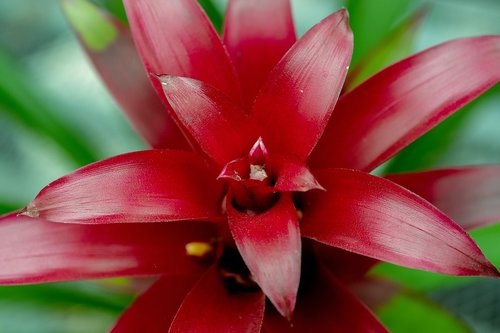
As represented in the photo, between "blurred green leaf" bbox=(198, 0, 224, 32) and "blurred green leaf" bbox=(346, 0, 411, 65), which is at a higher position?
"blurred green leaf" bbox=(198, 0, 224, 32)

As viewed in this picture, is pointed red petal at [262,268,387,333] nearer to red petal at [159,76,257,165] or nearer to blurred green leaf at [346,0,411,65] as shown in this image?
red petal at [159,76,257,165]

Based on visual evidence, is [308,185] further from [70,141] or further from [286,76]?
[70,141]

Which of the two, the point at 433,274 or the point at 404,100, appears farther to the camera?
the point at 433,274

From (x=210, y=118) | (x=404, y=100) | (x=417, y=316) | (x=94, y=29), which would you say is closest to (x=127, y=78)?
(x=94, y=29)

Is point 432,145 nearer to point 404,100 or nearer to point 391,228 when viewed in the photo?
point 404,100

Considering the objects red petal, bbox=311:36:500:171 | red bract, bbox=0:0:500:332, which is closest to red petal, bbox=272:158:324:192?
red bract, bbox=0:0:500:332

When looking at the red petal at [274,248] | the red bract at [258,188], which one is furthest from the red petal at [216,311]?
the red petal at [274,248]
